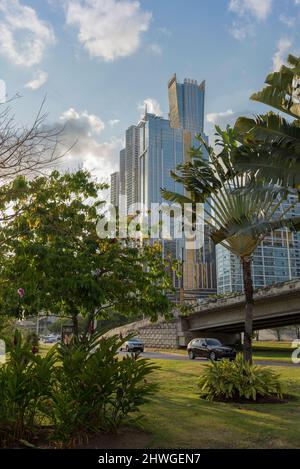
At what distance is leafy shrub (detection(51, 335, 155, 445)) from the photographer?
19.6 feet

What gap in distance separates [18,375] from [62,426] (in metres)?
0.92

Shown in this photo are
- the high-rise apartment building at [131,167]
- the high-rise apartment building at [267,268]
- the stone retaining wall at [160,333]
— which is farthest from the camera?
the high-rise apartment building at [267,268]

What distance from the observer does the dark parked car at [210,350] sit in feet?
90.9

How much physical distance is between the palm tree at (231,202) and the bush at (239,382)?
73cm

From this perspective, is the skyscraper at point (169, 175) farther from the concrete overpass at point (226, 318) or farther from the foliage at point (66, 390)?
the foliage at point (66, 390)

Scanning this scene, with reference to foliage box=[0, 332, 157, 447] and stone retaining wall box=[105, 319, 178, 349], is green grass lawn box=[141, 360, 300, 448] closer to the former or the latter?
foliage box=[0, 332, 157, 447]

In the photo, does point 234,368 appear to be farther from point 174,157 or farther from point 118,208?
point 174,157

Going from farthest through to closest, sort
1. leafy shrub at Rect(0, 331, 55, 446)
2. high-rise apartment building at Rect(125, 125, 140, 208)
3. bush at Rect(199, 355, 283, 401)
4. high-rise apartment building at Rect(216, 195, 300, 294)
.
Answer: high-rise apartment building at Rect(216, 195, 300, 294), high-rise apartment building at Rect(125, 125, 140, 208), bush at Rect(199, 355, 283, 401), leafy shrub at Rect(0, 331, 55, 446)

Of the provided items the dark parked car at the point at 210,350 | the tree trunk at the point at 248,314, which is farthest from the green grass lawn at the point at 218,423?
the dark parked car at the point at 210,350

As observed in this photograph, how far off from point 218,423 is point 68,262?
483 cm

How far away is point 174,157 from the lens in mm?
60031

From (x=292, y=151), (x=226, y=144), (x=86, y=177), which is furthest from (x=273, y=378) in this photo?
(x=86, y=177)

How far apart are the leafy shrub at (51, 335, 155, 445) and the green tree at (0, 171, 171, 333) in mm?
2041

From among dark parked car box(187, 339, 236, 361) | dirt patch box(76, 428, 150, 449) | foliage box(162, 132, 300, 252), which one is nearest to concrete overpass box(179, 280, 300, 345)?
dark parked car box(187, 339, 236, 361)
